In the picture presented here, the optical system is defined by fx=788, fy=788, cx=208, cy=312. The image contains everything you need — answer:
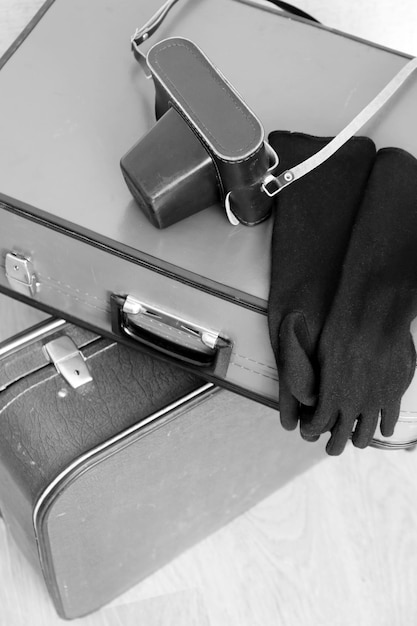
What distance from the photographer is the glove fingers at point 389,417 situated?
667 millimetres

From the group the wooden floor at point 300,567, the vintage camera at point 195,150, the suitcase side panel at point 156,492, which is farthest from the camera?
the wooden floor at point 300,567

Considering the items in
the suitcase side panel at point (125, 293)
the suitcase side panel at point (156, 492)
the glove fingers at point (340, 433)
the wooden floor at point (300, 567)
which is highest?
the suitcase side panel at point (125, 293)

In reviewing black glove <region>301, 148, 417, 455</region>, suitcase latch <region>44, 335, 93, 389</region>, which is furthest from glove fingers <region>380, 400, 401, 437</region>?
suitcase latch <region>44, 335, 93, 389</region>

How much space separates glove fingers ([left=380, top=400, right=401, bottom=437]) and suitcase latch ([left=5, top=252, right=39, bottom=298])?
36 centimetres

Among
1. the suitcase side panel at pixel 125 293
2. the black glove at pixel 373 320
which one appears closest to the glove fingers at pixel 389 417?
the black glove at pixel 373 320

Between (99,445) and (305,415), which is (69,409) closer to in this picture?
(99,445)

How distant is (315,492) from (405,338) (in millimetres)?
450

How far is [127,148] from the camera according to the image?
2.38 ft

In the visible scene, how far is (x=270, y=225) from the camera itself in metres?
0.70

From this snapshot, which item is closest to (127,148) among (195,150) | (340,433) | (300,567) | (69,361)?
(195,150)

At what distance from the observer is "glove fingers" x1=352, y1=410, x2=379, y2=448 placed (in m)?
0.67

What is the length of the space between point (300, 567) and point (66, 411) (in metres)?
0.42

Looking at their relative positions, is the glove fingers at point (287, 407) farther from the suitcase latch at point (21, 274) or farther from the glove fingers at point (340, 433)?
the suitcase latch at point (21, 274)

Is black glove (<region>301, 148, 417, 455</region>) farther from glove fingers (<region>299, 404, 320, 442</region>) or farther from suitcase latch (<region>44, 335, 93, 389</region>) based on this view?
suitcase latch (<region>44, 335, 93, 389</region>)
